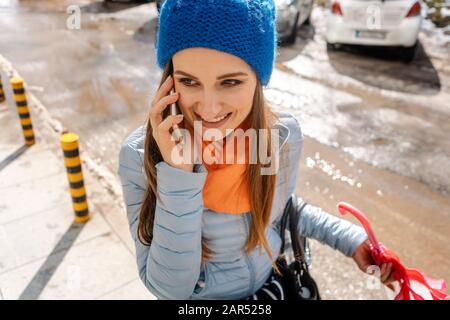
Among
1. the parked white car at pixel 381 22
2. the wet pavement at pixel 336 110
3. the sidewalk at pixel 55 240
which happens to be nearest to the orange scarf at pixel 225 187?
the sidewalk at pixel 55 240

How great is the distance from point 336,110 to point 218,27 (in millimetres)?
5511

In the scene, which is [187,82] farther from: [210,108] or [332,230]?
[332,230]

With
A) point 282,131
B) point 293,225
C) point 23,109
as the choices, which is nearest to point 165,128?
point 282,131

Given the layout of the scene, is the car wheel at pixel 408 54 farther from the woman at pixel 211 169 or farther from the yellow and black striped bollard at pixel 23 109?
the woman at pixel 211 169

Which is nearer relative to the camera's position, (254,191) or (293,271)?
(254,191)

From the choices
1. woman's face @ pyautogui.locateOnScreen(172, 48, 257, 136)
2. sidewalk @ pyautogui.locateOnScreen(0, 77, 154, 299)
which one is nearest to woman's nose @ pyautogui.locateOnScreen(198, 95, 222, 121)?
woman's face @ pyautogui.locateOnScreen(172, 48, 257, 136)

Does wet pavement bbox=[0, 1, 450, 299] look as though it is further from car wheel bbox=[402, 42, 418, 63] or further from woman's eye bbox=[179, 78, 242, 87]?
woman's eye bbox=[179, 78, 242, 87]

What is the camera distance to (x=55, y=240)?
12.5 feet

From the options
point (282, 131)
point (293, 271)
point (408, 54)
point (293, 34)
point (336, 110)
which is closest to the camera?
point (282, 131)

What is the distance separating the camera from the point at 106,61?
29.8ft

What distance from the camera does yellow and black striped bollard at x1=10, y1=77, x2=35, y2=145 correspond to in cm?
508
